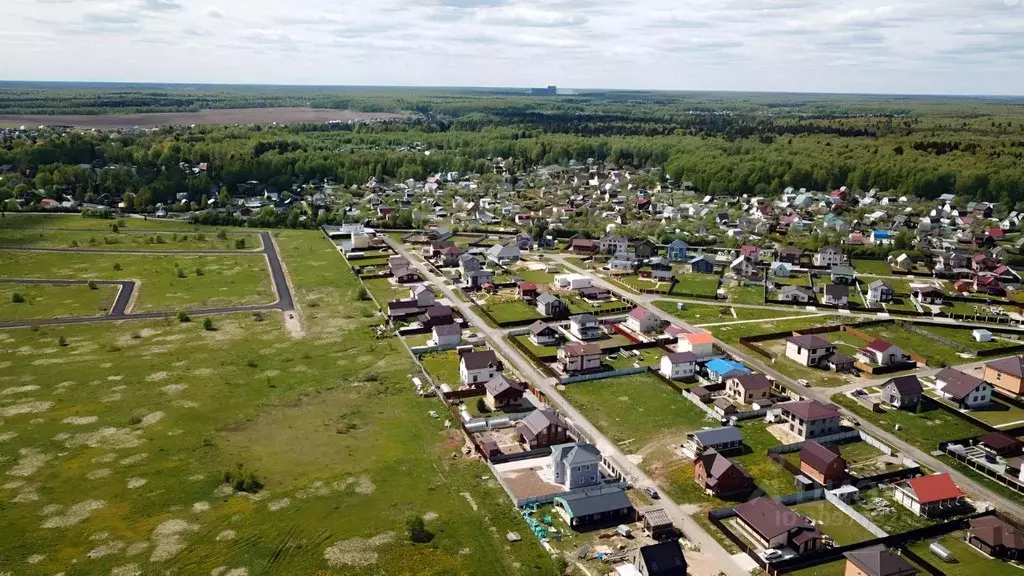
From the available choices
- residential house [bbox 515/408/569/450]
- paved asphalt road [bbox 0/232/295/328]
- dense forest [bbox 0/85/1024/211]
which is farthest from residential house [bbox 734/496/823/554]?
dense forest [bbox 0/85/1024/211]

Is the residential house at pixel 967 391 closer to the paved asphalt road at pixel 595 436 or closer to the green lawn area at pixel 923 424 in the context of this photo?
the green lawn area at pixel 923 424

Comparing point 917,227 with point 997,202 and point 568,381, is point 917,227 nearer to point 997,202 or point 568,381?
point 997,202

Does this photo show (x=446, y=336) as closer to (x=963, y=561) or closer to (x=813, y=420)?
(x=813, y=420)

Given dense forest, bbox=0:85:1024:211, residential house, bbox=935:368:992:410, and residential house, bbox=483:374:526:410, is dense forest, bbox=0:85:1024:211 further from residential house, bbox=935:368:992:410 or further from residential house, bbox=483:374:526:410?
residential house, bbox=483:374:526:410

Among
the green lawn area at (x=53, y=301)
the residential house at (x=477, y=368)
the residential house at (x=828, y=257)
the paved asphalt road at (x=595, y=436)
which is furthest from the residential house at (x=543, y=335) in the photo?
the residential house at (x=828, y=257)

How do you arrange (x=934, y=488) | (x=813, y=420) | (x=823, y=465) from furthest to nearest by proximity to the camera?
(x=813, y=420), (x=823, y=465), (x=934, y=488)

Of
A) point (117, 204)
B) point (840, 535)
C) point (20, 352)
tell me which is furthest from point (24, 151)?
point (840, 535)


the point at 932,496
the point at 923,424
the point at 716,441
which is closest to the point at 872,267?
the point at 923,424
